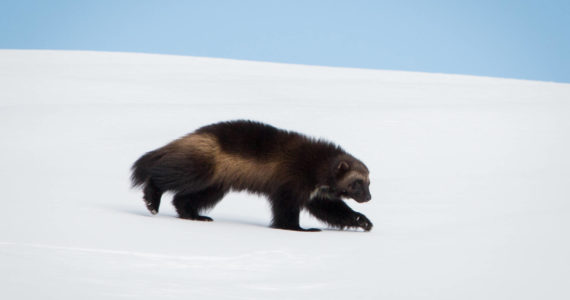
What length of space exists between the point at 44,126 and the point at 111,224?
18.1 feet

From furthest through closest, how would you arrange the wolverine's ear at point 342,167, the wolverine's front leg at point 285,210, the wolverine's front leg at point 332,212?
the wolverine's front leg at point 332,212 < the wolverine's ear at point 342,167 < the wolverine's front leg at point 285,210

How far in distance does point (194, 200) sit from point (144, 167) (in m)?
0.42

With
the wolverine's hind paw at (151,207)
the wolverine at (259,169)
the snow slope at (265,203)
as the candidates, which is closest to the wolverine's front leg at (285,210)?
the wolverine at (259,169)

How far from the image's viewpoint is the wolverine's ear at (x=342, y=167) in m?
5.44

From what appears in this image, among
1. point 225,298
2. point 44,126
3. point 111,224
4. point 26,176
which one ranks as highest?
point 44,126

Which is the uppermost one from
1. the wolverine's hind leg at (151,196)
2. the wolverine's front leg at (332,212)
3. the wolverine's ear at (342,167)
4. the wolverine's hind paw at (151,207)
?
the wolverine's ear at (342,167)

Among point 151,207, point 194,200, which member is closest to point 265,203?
point 194,200

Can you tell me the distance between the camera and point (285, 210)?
5.35m

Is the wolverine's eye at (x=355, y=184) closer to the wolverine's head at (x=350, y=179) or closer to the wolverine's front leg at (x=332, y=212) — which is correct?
the wolverine's head at (x=350, y=179)

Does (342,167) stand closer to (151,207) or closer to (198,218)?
(198,218)

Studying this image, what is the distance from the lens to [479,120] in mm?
10992

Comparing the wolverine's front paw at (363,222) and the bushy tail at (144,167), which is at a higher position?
the bushy tail at (144,167)

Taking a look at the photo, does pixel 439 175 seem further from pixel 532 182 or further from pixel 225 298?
pixel 225 298

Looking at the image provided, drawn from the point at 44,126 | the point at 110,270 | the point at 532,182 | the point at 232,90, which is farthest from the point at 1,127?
the point at 110,270
